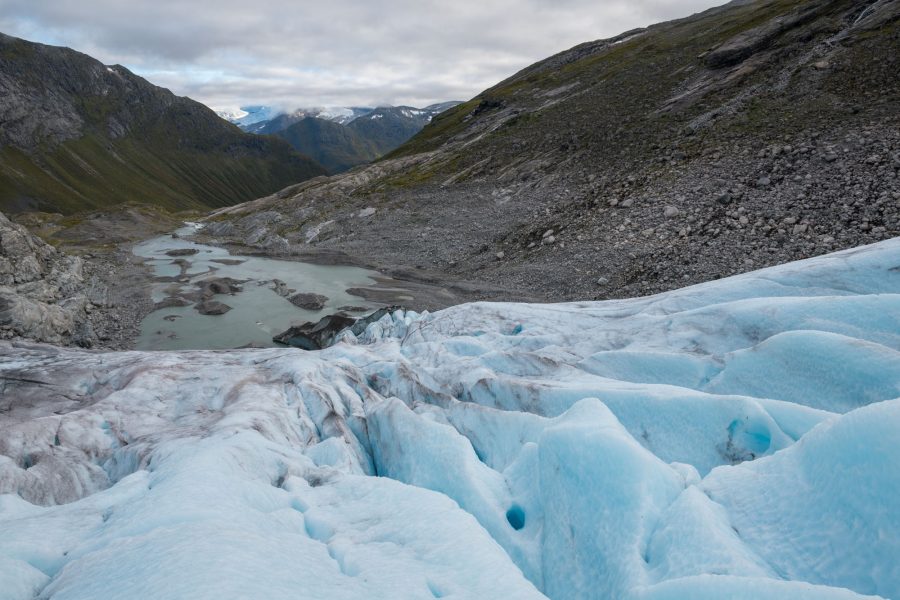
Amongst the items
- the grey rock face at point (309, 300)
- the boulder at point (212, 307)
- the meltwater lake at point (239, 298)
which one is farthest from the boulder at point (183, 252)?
the grey rock face at point (309, 300)

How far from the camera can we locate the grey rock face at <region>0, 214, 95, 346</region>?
972 inches

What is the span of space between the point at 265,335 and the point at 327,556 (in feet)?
76.7

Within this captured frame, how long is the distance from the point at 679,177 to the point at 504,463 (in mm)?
32046

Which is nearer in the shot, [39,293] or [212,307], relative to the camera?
[39,293]

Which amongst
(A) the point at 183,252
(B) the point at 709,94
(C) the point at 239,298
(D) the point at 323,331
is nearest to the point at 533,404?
(D) the point at 323,331

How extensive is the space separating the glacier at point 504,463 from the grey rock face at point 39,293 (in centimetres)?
1023

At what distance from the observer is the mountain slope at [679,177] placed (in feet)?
86.4

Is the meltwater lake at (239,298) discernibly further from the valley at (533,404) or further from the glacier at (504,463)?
the glacier at (504,463)

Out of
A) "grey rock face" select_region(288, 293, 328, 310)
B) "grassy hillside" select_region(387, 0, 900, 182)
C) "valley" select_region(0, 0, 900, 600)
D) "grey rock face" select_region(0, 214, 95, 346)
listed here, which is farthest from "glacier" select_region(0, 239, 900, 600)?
"grassy hillside" select_region(387, 0, 900, 182)

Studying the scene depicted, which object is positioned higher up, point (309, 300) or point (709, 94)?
point (709, 94)

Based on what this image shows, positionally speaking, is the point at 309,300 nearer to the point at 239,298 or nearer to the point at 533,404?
the point at 239,298

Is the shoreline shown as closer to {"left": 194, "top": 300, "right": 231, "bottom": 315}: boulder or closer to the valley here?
the valley

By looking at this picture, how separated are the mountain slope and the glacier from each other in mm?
13141

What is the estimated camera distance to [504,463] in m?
10.2
